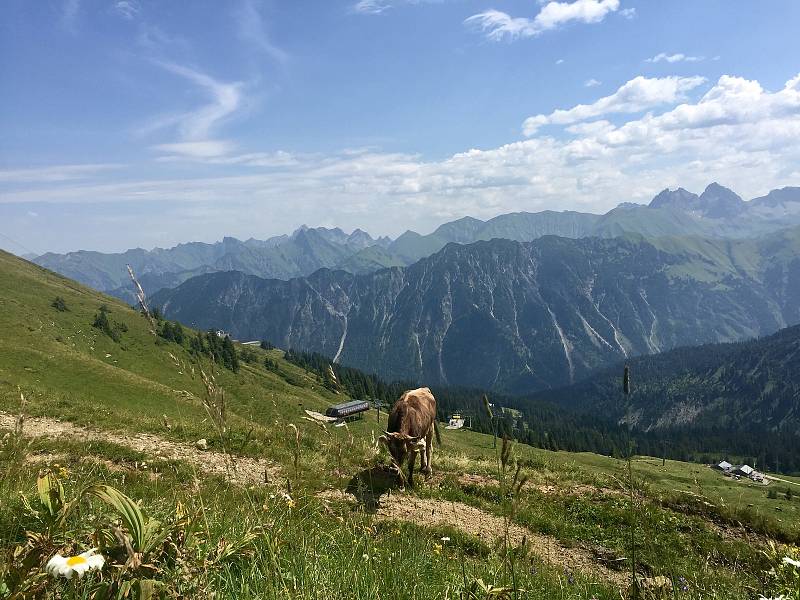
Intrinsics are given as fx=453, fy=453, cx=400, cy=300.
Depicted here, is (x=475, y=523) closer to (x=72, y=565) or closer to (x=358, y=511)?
(x=358, y=511)

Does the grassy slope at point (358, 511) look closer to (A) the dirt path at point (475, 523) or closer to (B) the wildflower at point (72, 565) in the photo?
(A) the dirt path at point (475, 523)

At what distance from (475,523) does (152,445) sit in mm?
11875

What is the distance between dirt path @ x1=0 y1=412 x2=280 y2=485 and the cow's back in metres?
4.59

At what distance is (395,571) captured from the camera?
14.2 feet

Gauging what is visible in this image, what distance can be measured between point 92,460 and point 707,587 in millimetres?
15214

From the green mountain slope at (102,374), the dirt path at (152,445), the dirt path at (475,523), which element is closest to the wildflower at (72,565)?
the green mountain slope at (102,374)

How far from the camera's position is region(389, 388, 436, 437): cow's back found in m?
16.8

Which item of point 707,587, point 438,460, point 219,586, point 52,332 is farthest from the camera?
point 52,332

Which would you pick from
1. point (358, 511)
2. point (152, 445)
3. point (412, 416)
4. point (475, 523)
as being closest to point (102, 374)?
point (152, 445)

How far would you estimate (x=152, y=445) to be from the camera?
16578mm

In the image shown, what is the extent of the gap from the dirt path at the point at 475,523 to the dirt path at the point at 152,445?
3713mm

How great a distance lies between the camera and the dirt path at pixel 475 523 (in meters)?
10.9

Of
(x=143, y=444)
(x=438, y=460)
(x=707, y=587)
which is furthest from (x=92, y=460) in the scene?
(x=707, y=587)

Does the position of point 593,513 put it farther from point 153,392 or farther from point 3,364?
point 3,364
